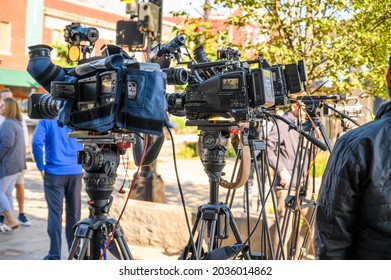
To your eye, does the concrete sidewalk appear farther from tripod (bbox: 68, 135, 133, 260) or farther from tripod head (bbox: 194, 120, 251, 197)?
tripod (bbox: 68, 135, 133, 260)

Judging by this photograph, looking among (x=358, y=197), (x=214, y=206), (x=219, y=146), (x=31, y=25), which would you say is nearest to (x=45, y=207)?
(x=214, y=206)

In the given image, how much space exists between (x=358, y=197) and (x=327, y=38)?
5.45 metres

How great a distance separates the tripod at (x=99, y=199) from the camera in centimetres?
329

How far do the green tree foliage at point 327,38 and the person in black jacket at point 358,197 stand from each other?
5131 mm

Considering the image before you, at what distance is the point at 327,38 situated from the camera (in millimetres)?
7371

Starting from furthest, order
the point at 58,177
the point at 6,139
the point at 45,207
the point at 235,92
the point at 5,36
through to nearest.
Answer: the point at 5,36, the point at 45,207, the point at 6,139, the point at 58,177, the point at 235,92

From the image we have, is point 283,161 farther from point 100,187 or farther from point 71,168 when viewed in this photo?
point 100,187

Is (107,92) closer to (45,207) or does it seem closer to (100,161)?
(100,161)

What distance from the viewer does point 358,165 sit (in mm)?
2133

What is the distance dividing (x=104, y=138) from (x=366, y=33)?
466cm

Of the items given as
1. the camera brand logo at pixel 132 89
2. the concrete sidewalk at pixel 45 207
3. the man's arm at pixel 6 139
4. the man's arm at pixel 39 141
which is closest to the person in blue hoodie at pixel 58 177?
the man's arm at pixel 39 141

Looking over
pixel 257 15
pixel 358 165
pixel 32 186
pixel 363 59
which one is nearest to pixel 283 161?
pixel 363 59

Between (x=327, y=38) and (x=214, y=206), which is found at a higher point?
(x=327, y=38)

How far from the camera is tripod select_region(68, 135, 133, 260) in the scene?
129 inches
